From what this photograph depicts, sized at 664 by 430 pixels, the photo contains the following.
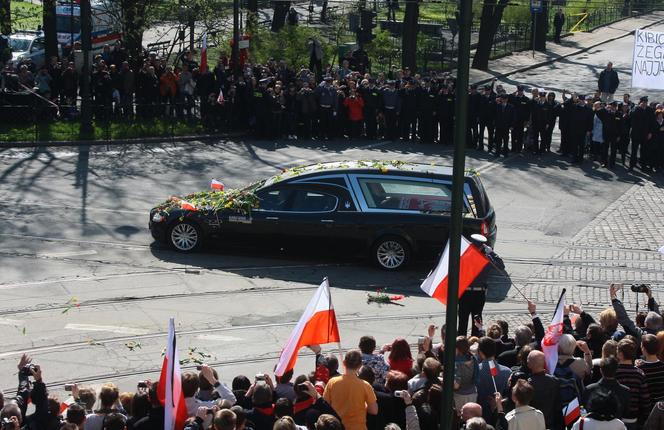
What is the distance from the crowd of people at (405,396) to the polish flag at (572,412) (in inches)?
0.4

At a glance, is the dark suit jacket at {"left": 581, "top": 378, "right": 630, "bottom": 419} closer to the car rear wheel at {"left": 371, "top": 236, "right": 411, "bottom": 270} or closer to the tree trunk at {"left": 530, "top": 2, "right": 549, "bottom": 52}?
the car rear wheel at {"left": 371, "top": 236, "right": 411, "bottom": 270}

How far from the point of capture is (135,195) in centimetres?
2303

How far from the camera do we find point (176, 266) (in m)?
18.5

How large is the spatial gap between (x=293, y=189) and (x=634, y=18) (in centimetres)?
4624

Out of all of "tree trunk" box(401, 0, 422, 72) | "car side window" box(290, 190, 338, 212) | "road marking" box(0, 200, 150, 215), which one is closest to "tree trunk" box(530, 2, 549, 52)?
"tree trunk" box(401, 0, 422, 72)

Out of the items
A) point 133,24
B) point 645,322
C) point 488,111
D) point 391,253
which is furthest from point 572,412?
point 133,24

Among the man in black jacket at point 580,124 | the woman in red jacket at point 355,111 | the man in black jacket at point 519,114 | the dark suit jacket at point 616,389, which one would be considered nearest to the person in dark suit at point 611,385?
the dark suit jacket at point 616,389

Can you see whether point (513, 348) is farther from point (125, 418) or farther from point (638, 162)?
point (638, 162)

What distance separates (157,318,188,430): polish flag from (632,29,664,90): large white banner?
15.0 meters

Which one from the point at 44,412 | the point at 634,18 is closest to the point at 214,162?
the point at 44,412

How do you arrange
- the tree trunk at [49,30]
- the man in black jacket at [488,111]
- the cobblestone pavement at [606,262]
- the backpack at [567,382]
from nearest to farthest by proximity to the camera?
the backpack at [567,382] → the cobblestone pavement at [606,262] → the man in black jacket at [488,111] → the tree trunk at [49,30]

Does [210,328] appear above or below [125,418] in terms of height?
below

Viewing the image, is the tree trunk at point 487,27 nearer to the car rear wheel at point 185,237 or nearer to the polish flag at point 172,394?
the car rear wheel at point 185,237

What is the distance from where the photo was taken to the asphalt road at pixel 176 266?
14812 mm
